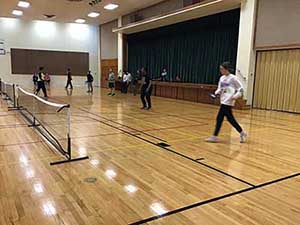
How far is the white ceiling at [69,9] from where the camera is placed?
55.3 ft

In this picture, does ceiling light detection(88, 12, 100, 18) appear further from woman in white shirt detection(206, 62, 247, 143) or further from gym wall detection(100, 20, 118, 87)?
woman in white shirt detection(206, 62, 247, 143)

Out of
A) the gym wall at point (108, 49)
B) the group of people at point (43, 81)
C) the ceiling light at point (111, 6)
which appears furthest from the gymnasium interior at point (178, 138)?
the gym wall at point (108, 49)

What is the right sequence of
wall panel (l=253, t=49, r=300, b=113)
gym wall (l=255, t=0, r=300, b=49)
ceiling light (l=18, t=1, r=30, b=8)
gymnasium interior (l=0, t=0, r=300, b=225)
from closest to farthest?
1. gymnasium interior (l=0, t=0, r=300, b=225)
2. gym wall (l=255, t=0, r=300, b=49)
3. wall panel (l=253, t=49, r=300, b=113)
4. ceiling light (l=18, t=1, r=30, b=8)

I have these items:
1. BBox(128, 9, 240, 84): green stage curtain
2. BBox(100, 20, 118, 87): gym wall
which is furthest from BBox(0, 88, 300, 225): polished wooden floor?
BBox(100, 20, 118, 87): gym wall

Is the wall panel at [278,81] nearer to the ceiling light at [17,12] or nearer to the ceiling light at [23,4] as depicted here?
the ceiling light at [23,4]

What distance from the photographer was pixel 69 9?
18734 millimetres

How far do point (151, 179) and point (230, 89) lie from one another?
Answer: 2.67 metres

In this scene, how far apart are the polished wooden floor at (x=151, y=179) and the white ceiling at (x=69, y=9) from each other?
12.3 metres

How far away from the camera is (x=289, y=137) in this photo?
6480 mm

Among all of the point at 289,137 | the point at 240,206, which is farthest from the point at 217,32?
the point at 240,206

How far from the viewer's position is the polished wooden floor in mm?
2754

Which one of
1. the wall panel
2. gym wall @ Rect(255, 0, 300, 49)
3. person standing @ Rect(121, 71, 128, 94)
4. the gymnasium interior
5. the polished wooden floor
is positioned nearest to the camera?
the polished wooden floor

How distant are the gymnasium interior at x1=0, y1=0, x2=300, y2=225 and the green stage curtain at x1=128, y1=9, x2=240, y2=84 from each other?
65mm

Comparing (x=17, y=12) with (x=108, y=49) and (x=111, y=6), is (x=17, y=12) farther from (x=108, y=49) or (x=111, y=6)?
(x=108, y=49)
